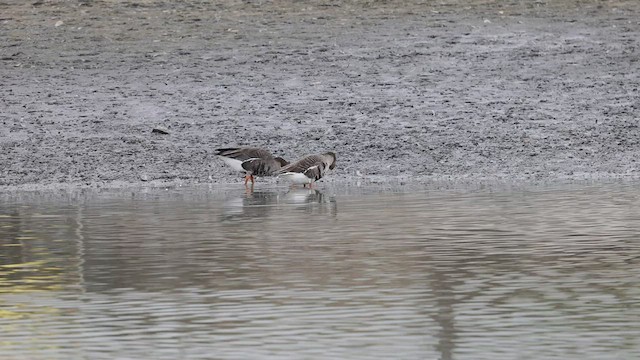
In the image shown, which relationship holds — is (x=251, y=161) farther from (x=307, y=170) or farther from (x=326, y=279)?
(x=326, y=279)

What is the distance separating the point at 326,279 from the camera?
30.7ft

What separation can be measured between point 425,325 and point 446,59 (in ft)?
46.8

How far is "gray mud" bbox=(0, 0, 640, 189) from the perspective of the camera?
58.8ft

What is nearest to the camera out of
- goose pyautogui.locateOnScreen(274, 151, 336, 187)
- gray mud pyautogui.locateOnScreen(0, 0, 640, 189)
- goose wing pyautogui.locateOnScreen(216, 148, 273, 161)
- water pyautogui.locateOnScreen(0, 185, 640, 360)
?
water pyautogui.locateOnScreen(0, 185, 640, 360)

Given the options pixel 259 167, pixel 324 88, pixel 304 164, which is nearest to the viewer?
pixel 304 164

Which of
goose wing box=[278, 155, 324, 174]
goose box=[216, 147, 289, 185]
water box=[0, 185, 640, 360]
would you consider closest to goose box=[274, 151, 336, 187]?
goose wing box=[278, 155, 324, 174]

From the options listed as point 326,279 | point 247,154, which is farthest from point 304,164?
point 326,279

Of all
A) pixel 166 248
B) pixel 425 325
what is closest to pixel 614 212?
pixel 166 248

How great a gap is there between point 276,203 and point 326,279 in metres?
5.57

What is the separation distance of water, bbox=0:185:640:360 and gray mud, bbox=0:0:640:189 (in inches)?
115

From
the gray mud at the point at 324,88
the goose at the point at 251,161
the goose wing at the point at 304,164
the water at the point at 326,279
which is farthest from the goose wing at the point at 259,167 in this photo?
the water at the point at 326,279

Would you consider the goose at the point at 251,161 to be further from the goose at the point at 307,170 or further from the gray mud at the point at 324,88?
the gray mud at the point at 324,88

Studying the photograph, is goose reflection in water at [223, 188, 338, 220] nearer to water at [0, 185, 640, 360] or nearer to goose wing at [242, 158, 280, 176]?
water at [0, 185, 640, 360]

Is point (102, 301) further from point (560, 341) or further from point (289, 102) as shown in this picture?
point (289, 102)
